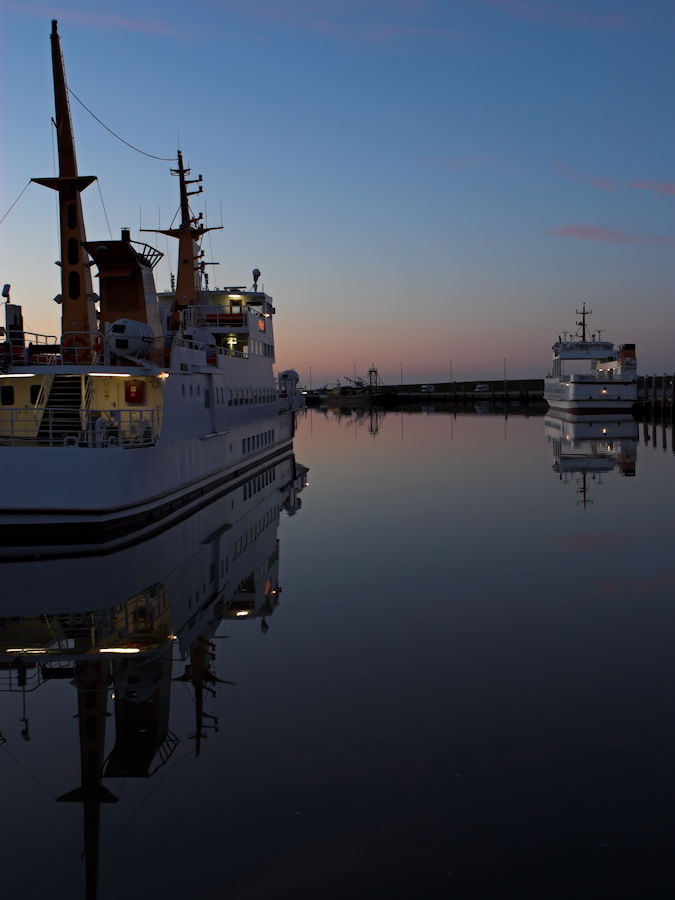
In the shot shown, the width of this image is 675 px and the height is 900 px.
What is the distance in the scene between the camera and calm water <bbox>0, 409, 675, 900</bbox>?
5402 millimetres

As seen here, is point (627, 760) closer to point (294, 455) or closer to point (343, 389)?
point (294, 455)

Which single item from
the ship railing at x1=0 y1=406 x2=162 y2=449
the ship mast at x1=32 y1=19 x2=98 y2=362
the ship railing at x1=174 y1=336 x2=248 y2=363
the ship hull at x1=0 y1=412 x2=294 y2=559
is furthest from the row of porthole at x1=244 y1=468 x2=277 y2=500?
the ship hull at x1=0 y1=412 x2=294 y2=559

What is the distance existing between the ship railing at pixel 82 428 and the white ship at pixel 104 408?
6 centimetres

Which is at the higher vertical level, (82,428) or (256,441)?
(82,428)

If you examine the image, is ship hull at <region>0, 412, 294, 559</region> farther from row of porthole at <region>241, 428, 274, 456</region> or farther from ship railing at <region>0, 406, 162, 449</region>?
row of porthole at <region>241, 428, 274, 456</region>

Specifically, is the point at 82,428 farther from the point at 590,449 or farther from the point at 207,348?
the point at 590,449

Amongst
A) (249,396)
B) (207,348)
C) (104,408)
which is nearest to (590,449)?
(249,396)

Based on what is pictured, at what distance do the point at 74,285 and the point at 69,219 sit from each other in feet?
6.46

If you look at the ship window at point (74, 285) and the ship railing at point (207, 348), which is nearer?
the ship window at point (74, 285)

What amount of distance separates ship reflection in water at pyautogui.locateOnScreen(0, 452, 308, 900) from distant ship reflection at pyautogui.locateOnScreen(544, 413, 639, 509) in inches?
504

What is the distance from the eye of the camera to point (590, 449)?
139 ft

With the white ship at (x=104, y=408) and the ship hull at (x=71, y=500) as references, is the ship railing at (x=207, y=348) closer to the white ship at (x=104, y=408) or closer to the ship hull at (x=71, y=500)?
the white ship at (x=104, y=408)

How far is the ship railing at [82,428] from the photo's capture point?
17.9 m

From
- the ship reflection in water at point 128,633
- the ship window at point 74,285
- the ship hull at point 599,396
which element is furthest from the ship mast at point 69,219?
the ship hull at point 599,396
